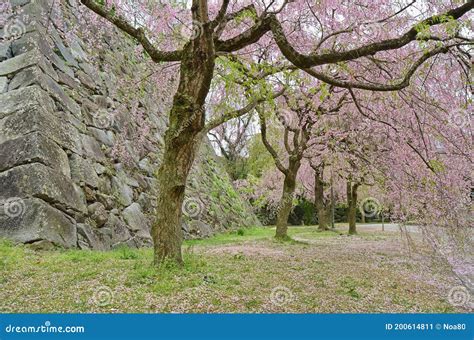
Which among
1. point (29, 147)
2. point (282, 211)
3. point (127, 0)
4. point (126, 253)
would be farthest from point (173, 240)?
point (127, 0)

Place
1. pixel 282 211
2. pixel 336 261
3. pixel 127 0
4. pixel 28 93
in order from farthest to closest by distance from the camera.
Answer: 1. pixel 282 211
2. pixel 127 0
3. pixel 336 261
4. pixel 28 93

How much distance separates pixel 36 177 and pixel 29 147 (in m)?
0.80

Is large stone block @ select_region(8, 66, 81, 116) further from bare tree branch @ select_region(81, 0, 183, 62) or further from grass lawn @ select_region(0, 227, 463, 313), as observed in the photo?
grass lawn @ select_region(0, 227, 463, 313)

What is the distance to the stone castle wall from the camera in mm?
8633

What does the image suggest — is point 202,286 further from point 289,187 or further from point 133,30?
point 289,187

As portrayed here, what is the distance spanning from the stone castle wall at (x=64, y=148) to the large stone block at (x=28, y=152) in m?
0.02

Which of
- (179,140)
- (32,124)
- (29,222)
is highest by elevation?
(32,124)

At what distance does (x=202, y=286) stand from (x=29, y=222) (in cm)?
429

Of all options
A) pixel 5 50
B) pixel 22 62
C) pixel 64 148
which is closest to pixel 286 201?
pixel 64 148

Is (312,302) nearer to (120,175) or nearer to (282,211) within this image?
(120,175)

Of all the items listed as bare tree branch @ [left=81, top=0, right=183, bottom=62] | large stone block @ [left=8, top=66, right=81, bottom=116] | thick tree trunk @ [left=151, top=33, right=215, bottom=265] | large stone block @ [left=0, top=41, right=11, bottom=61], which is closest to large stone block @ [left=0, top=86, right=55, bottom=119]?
large stone block @ [left=8, top=66, right=81, bottom=116]

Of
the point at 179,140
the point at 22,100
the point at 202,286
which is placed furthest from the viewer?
the point at 22,100

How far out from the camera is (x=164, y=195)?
7.09m

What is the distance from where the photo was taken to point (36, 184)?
8.63 metres
